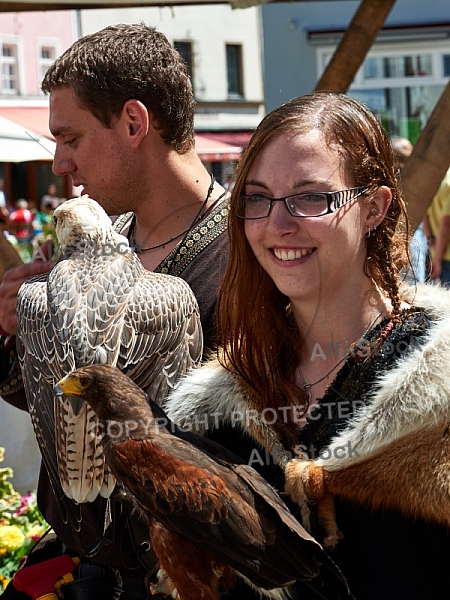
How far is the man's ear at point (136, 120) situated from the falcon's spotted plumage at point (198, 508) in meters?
1.02

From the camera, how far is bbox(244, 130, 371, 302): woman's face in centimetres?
198

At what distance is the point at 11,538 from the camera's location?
13.6 feet

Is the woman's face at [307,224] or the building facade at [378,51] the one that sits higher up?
the building facade at [378,51]

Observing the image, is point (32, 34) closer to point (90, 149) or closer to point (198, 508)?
point (90, 149)

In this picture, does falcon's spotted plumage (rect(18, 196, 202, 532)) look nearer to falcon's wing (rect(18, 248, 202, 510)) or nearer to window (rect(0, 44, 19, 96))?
falcon's wing (rect(18, 248, 202, 510))

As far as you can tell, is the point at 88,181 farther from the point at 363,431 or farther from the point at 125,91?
the point at 363,431

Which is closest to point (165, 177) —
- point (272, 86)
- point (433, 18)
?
point (272, 86)

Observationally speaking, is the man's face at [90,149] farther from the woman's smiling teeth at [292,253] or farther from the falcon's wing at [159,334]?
the woman's smiling teeth at [292,253]

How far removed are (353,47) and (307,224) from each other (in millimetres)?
3320

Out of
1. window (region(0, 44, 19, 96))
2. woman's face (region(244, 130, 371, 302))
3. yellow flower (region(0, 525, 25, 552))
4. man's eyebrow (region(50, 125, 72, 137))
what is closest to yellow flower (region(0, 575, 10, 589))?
yellow flower (region(0, 525, 25, 552))

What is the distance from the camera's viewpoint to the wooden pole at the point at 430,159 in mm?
3762

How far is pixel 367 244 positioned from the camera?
6.90 ft

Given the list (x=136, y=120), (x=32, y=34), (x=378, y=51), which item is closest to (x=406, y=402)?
(x=136, y=120)

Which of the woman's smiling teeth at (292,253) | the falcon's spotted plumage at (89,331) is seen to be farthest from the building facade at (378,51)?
the woman's smiling teeth at (292,253)
